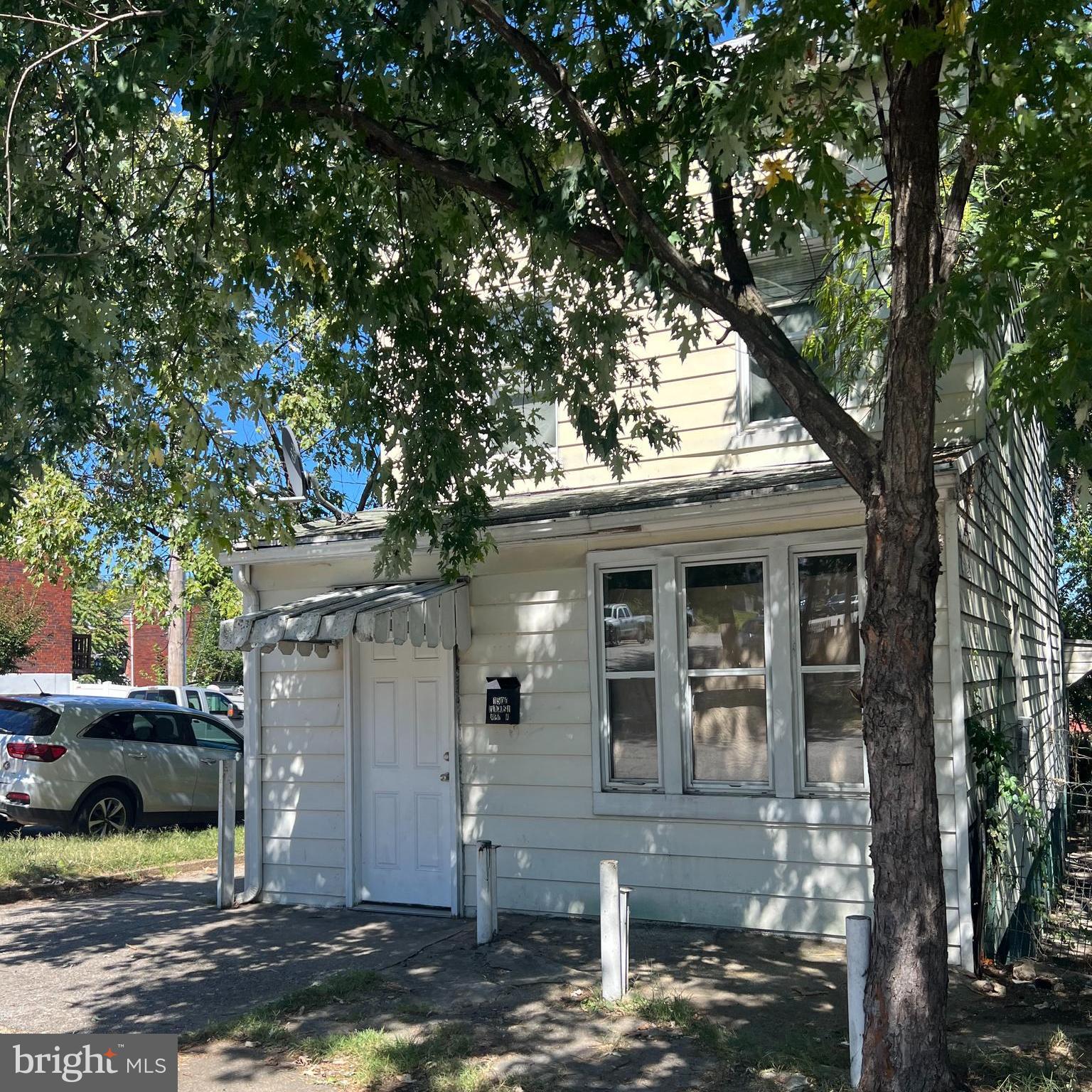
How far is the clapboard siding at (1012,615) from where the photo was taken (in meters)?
8.09

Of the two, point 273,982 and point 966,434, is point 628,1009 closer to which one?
point 273,982

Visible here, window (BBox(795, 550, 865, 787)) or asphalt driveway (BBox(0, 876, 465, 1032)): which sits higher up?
window (BBox(795, 550, 865, 787))

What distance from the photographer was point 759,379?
31.5 feet

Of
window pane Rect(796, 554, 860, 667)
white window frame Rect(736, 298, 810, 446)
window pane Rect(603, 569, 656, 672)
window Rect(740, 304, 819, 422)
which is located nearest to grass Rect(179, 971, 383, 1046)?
window pane Rect(603, 569, 656, 672)

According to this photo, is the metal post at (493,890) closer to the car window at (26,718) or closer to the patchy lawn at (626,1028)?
the patchy lawn at (626,1028)

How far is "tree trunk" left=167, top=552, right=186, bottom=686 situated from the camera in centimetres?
1909

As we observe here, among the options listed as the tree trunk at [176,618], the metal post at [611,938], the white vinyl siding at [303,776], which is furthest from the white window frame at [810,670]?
the tree trunk at [176,618]

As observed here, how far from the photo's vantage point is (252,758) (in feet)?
33.9

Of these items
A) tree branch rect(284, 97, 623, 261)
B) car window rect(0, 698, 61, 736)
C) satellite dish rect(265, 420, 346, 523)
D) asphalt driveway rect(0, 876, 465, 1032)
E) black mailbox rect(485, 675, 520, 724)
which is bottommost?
asphalt driveway rect(0, 876, 465, 1032)

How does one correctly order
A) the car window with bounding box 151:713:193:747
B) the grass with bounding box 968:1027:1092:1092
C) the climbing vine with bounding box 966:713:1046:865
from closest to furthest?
the grass with bounding box 968:1027:1092:1092, the climbing vine with bounding box 966:713:1046:865, the car window with bounding box 151:713:193:747

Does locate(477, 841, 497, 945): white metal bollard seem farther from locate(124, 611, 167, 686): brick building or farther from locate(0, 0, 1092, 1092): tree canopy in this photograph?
locate(124, 611, 167, 686): brick building

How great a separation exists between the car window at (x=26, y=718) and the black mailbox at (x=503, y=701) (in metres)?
6.68

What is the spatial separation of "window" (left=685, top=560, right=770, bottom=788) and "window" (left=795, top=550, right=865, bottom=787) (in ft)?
0.97

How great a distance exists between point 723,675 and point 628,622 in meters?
0.88
